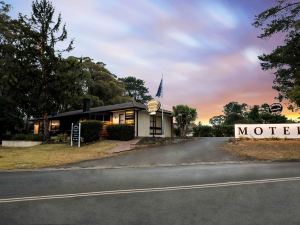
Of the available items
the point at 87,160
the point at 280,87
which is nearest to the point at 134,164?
the point at 87,160

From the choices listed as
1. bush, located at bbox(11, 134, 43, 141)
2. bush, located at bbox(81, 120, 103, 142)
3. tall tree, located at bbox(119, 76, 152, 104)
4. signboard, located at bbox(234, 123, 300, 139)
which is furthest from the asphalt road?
tall tree, located at bbox(119, 76, 152, 104)

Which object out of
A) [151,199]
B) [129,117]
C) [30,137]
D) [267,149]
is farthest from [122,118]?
[151,199]

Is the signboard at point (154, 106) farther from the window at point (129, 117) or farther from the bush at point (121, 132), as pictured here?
the bush at point (121, 132)

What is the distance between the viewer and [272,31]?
98.9 feet

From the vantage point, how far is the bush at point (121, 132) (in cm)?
3488

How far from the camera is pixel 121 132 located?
34.9 meters

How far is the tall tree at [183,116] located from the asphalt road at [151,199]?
33.6 m

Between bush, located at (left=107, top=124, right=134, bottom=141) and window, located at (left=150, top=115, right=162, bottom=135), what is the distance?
5.96 m

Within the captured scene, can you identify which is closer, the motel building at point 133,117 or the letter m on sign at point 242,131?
the letter m on sign at point 242,131

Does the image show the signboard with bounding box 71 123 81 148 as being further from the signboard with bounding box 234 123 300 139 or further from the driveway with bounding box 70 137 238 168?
the signboard with bounding box 234 123 300 139

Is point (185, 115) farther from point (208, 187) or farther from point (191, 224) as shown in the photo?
point (191, 224)

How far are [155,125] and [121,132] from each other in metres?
8.33

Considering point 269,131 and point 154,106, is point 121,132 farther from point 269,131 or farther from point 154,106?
point 269,131

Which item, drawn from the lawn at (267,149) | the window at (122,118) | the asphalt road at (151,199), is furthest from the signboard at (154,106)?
the asphalt road at (151,199)
